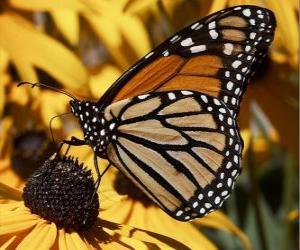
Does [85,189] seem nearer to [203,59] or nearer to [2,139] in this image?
[203,59]

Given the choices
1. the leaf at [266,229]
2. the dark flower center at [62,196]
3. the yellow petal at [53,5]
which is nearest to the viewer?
the dark flower center at [62,196]

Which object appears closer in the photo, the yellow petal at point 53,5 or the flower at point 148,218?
the flower at point 148,218

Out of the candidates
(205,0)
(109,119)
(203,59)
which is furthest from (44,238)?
(205,0)

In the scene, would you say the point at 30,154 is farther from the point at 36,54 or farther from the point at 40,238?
the point at 40,238

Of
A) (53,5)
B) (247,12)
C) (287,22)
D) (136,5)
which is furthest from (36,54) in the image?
(247,12)

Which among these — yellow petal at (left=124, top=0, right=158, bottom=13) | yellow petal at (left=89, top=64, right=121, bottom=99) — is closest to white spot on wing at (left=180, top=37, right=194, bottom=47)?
yellow petal at (left=124, top=0, right=158, bottom=13)

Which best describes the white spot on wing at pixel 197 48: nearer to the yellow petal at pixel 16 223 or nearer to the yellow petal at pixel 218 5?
the yellow petal at pixel 218 5

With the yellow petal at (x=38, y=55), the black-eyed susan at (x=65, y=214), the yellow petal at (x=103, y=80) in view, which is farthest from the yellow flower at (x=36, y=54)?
the black-eyed susan at (x=65, y=214)
